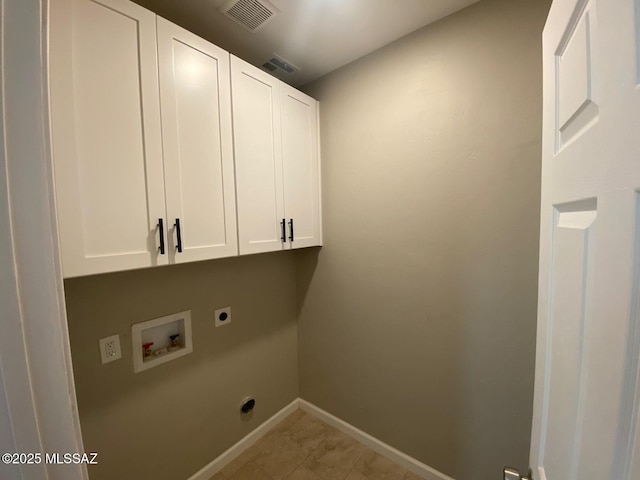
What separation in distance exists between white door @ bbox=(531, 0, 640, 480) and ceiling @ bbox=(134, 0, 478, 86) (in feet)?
2.62

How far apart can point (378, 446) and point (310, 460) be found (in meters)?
0.45

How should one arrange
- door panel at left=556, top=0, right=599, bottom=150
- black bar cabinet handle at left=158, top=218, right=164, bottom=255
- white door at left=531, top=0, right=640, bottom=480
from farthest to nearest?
1. black bar cabinet handle at left=158, top=218, right=164, bottom=255
2. door panel at left=556, top=0, right=599, bottom=150
3. white door at left=531, top=0, right=640, bottom=480

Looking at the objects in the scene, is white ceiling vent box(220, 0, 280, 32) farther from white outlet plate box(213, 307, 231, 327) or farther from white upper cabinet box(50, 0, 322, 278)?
white outlet plate box(213, 307, 231, 327)

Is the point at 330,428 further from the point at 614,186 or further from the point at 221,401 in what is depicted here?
the point at 614,186

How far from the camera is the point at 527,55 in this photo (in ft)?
3.43

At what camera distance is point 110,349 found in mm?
1133

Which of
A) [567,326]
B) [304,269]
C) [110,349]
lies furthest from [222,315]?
[567,326]

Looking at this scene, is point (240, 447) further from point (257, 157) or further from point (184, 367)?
point (257, 157)

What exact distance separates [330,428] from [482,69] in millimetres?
2415

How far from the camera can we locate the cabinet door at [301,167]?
59.9 inches

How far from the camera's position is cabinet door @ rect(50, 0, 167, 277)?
30.8 inches

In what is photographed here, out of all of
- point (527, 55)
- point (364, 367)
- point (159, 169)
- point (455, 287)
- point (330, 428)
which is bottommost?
point (330, 428)

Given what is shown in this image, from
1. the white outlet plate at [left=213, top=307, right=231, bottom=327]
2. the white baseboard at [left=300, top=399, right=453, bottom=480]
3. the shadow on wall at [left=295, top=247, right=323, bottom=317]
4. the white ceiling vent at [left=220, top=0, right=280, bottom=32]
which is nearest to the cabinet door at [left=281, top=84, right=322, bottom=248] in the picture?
the shadow on wall at [left=295, top=247, right=323, bottom=317]

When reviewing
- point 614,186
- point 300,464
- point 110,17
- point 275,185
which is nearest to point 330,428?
point 300,464
